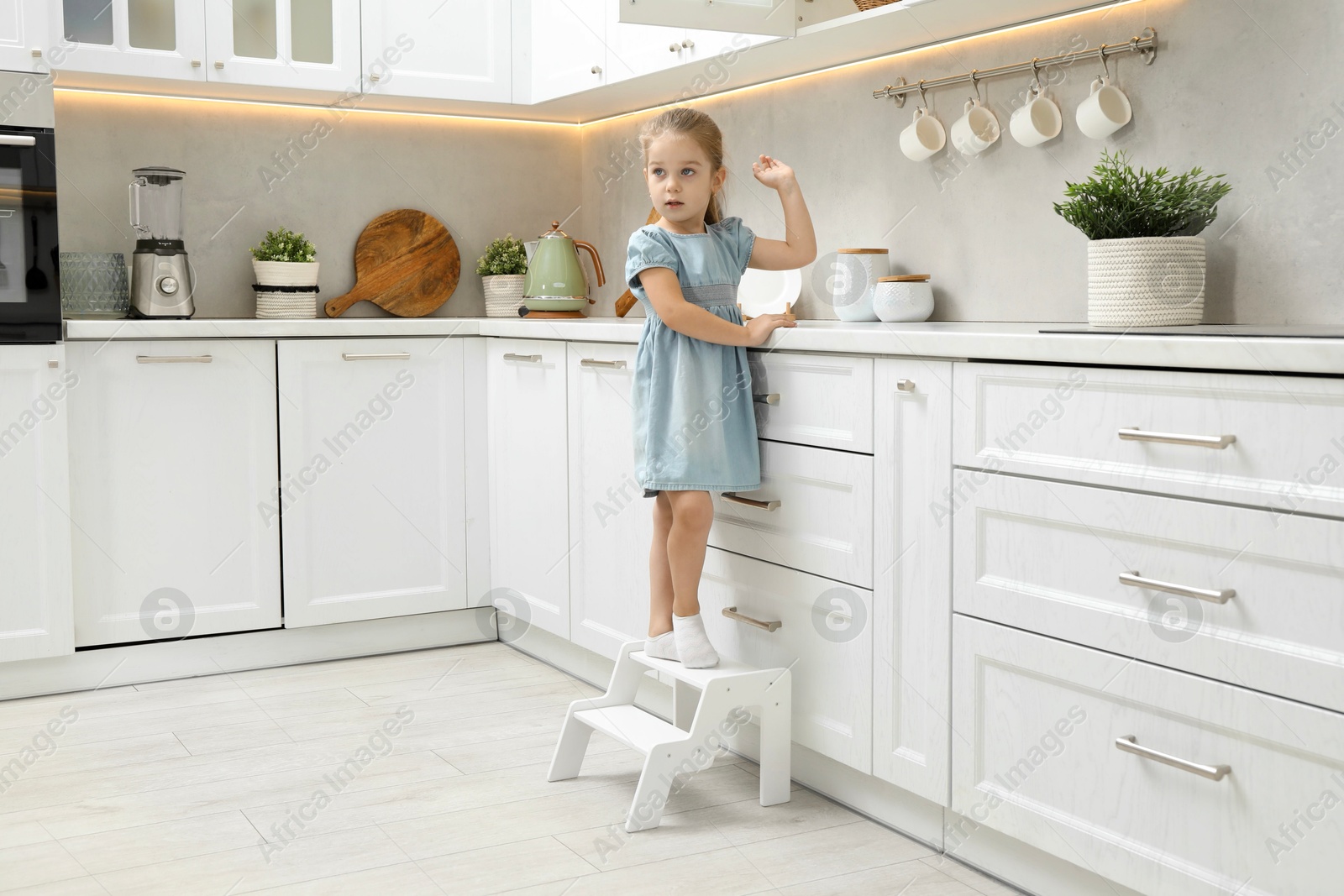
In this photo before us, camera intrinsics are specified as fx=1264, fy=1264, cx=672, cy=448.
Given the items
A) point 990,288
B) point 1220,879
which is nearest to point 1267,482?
point 1220,879

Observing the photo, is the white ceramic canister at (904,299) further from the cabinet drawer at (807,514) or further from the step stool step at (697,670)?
the step stool step at (697,670)

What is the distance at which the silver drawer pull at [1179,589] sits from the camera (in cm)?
149

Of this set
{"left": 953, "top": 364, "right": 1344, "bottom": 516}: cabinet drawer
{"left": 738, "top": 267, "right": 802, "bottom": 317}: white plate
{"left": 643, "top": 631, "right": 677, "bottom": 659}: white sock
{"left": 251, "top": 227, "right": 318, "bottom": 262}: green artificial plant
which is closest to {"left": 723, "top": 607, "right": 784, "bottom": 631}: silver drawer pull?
{"left": 643, "top": 631, "right": 677, "bottom": 659}: white sock

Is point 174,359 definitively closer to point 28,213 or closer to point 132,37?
point 28,213

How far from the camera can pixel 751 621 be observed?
225 centimetres

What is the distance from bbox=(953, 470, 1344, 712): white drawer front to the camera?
4.61ft

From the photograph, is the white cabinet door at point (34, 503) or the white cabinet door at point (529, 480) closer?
the white cabinet door at point (34, 503)

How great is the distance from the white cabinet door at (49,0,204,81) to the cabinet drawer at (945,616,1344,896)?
233 centimetres

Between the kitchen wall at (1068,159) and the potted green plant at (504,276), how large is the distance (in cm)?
76

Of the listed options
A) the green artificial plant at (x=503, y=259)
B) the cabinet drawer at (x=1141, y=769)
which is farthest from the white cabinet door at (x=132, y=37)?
the cabinet drawer at (x=1141, y=769)

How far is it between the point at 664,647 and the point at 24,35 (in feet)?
6.45

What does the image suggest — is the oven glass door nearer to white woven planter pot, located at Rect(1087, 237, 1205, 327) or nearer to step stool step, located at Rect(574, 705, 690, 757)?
step stool step, located at Rect(574, 705, 690, 757)

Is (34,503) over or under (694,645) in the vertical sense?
over

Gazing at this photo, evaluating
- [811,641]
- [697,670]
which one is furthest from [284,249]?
[811,641]
